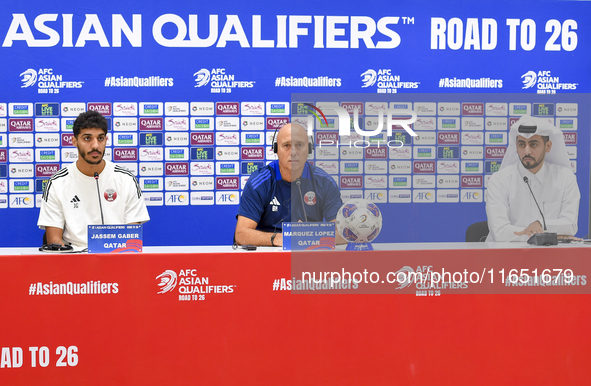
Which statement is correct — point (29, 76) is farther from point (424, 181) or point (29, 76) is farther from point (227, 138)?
point (424, 181)

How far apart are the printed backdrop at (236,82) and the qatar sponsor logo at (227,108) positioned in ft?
0.05

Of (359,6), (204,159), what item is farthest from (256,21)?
(204,159)

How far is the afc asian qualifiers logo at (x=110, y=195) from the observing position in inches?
90.9

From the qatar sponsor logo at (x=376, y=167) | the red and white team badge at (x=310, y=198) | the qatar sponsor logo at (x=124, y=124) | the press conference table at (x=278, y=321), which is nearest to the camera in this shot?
the press conference table at (x=278, y=321)

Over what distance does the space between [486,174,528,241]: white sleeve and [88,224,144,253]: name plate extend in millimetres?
1690

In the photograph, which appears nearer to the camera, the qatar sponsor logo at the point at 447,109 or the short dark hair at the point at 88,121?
the short dark hair at the point at 88,121

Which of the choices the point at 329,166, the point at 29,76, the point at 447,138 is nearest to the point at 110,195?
the point at 329,166

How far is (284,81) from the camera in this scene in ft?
10.8

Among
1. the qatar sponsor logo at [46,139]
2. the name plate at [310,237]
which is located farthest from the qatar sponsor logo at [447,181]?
the qatar sponsor logo at [46,139]

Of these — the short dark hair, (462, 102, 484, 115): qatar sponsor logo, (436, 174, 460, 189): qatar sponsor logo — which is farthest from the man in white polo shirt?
(462, 102, 484, 115): qatar sponsor logo

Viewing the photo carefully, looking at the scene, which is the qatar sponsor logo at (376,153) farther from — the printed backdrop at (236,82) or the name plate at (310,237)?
the name plate at (310,237)

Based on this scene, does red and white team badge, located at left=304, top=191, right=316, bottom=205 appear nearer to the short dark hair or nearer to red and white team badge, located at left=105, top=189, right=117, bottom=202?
red and white team badge, located at left=105, top=189, right=117, bottom=202

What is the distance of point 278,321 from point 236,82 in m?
2.18

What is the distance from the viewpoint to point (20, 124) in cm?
316
